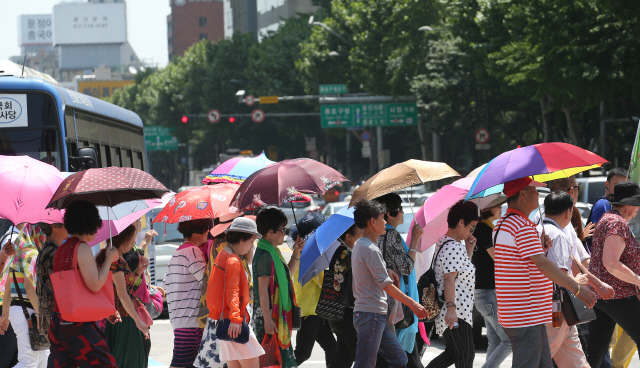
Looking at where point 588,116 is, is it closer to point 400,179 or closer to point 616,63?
point 616,63

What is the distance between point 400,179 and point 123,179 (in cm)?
239

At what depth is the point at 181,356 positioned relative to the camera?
7.20 meters

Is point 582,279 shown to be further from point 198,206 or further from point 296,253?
point 198,206

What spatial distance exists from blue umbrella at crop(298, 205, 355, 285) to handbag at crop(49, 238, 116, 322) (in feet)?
6.28

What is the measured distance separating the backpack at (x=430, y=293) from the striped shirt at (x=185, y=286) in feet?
5.80

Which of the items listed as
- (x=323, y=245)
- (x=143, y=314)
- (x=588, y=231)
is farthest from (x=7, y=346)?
(x=588, y=231)

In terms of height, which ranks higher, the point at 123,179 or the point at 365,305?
the point at 123,179

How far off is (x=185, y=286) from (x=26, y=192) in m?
1.59

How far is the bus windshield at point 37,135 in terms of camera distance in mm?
10258

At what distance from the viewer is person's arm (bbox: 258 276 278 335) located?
6461 millimetres

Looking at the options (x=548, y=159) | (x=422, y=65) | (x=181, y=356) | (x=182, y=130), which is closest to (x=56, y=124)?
(x=181, y=356)

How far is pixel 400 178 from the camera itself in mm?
7363

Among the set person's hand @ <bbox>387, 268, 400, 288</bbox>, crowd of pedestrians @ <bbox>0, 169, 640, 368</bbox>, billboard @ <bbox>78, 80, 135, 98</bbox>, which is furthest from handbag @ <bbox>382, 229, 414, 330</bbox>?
billboard @ <bbox>78, 80, 135, 98</bbox>

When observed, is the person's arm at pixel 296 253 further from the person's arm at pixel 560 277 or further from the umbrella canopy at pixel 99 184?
the person's arm at pixel 560 277
